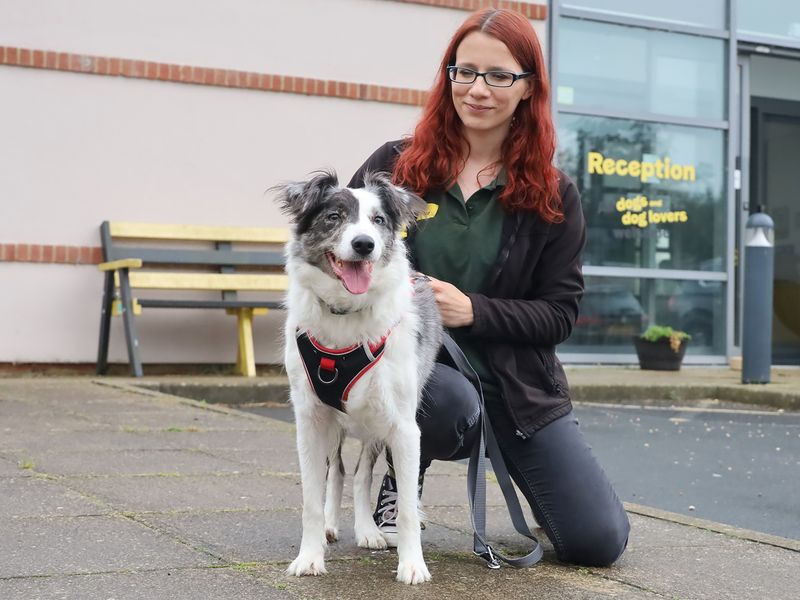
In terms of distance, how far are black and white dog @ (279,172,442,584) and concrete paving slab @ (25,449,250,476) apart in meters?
1.78

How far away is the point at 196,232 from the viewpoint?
398 inches

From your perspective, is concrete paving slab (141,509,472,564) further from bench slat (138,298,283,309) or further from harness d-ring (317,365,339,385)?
bench slat (138,298,283,309)

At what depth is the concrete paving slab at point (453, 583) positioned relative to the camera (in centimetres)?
324

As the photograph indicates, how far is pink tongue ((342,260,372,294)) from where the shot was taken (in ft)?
11.0

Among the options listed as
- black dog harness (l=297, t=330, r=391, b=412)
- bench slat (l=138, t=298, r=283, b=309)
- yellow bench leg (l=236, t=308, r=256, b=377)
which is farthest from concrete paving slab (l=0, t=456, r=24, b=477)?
yellow bench leg (l=236, t=308, r=256, b=377)

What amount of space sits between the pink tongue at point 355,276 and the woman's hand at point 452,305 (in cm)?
54

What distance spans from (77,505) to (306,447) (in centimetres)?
118

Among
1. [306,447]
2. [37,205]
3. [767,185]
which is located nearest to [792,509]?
[306,447]

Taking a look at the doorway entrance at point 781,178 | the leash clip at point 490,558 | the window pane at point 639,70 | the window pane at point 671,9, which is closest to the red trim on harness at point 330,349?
the leash clip at point 490,558

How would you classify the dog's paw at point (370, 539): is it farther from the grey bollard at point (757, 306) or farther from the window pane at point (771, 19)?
the window pane at point (771, 19)

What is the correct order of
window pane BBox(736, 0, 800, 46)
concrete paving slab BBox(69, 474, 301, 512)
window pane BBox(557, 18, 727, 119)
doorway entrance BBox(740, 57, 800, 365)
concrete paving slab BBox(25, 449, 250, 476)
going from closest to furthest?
concrete paving slab BBox(69, 474, 301, 512), concrete paving slab BBox(25, 449, 250, 476), window pane BBox(557, 18, 727, 119), window pane BBox(736, 0, 800, 46), doorway entrance BBox(740, 57, 800, 365)

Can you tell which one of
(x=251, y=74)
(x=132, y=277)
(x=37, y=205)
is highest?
(x=251, y=74)

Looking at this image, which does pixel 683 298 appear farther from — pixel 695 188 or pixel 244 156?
pixel 244 156

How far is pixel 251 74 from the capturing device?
34.7 ft
